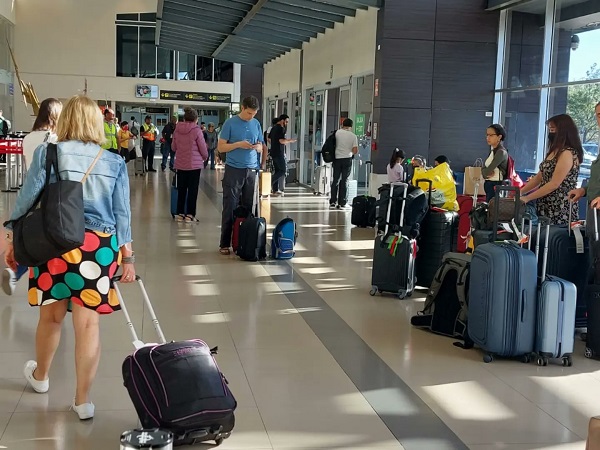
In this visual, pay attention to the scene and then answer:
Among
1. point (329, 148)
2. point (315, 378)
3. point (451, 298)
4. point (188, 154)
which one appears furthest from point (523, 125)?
point (315, 378)

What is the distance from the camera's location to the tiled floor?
3.73 metres

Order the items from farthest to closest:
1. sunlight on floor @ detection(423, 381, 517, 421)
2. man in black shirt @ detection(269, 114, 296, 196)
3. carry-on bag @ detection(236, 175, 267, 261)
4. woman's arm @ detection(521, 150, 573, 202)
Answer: man in black shirt @ detection(269, 114, 296, 196), carry-on bag @ detection(236, 175, 267, 261), woman's arm @ detection(521, 150, 573, 202), sunlight on floor @ detection(423, 381, 517, 421)

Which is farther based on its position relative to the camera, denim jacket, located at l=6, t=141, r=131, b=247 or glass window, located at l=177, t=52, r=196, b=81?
glass window, located at l=177, t=52, r=196, b=81

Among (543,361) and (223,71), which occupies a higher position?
(223,71)

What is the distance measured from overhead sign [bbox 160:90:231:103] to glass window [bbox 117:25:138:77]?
5.68 feet

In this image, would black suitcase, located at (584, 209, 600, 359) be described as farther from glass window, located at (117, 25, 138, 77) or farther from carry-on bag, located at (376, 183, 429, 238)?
glass window, located at (117, 25, 138, 77)

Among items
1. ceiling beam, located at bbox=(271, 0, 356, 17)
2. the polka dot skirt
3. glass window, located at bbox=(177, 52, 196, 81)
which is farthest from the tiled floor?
glass window, located at bbox=(177, 52, 196, 81)

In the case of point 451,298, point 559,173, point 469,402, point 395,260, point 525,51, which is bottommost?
point 469,402

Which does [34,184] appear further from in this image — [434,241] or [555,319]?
[434,241]

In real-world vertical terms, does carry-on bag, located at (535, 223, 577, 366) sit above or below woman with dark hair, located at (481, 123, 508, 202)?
below

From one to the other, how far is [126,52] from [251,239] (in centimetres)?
3011

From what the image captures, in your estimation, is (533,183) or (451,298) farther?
(533,183)

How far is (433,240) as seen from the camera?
702 centimetres

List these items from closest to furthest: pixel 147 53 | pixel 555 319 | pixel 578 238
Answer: pixel 555 319 → pixel 578 238 → pixel 147 53
